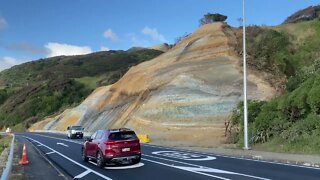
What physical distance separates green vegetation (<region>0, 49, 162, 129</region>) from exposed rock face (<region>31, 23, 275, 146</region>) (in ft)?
153

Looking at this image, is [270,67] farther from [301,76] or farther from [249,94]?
[301,76]

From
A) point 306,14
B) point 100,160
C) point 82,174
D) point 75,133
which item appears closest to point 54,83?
point 306,14

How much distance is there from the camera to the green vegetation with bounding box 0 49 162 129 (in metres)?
127

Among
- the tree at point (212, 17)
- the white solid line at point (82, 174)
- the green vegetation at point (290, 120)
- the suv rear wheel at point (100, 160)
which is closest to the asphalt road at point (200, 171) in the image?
the white solid line at point (82, 174)

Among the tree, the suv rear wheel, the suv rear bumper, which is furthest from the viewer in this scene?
the tree

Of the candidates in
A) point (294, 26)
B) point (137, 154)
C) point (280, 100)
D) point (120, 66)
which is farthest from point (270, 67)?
point (120, 66)

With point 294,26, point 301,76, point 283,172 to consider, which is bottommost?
point 283,172

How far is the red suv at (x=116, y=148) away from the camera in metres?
19.8

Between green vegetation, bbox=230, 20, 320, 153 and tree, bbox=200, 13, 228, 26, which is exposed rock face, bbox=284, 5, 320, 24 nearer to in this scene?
tree, bbox=200, 13, 228, 26

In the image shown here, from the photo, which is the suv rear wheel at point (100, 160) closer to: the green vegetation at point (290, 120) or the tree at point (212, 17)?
the green vegetation at point (290, 120)

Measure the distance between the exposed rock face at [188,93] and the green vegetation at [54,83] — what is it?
46.6 m

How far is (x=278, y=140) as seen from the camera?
2722 centimetres

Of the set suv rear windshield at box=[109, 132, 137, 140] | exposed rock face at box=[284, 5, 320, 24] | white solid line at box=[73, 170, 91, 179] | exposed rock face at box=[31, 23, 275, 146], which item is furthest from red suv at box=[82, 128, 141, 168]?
exposed rock face at box=[284, 5, 320, 24]

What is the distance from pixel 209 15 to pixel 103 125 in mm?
39553
